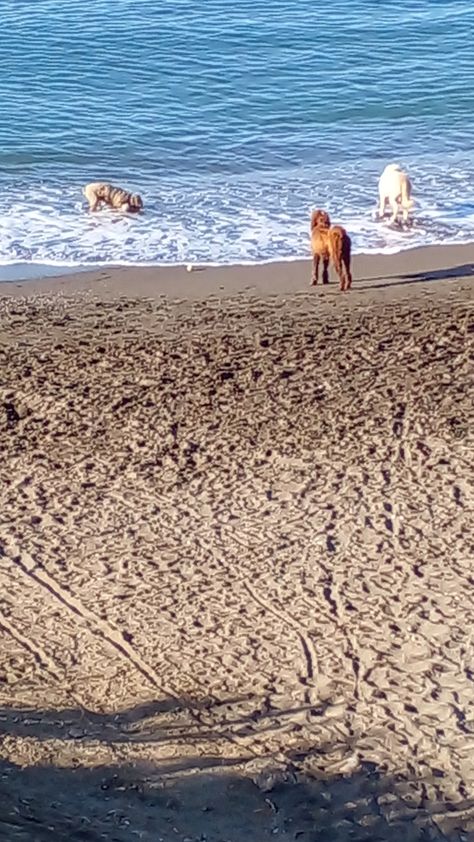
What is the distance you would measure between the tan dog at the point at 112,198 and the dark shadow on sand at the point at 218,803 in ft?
34.2

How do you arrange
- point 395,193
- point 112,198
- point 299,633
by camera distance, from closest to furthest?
point 299,633
point 395,193
point 112,198

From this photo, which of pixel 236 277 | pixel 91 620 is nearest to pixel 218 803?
pixel 91 620

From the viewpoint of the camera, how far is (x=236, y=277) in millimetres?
13539

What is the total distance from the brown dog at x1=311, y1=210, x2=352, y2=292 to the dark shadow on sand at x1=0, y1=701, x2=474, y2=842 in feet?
23.3

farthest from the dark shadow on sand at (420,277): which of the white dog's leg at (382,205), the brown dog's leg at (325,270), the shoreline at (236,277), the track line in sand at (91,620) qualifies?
the track line in sand at (91,620)

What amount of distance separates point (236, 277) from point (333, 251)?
1063 millimetres

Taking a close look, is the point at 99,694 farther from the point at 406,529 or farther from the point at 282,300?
the point at 282,300

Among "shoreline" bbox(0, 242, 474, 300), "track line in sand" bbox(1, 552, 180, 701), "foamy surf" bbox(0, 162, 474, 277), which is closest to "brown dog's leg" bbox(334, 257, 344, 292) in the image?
"shoreline" bbox(0, 242, 474, 300)

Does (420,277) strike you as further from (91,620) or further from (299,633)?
(91,620)

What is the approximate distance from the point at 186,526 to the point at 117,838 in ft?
9.82

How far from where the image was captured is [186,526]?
8.34 m

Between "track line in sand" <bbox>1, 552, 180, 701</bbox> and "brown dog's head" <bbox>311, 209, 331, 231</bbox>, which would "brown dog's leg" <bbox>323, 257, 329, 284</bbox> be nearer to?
"brown dog's head" <bbox>311, 209, 331, 231</bbox>

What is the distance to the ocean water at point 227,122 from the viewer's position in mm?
15500

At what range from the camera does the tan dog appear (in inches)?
633
